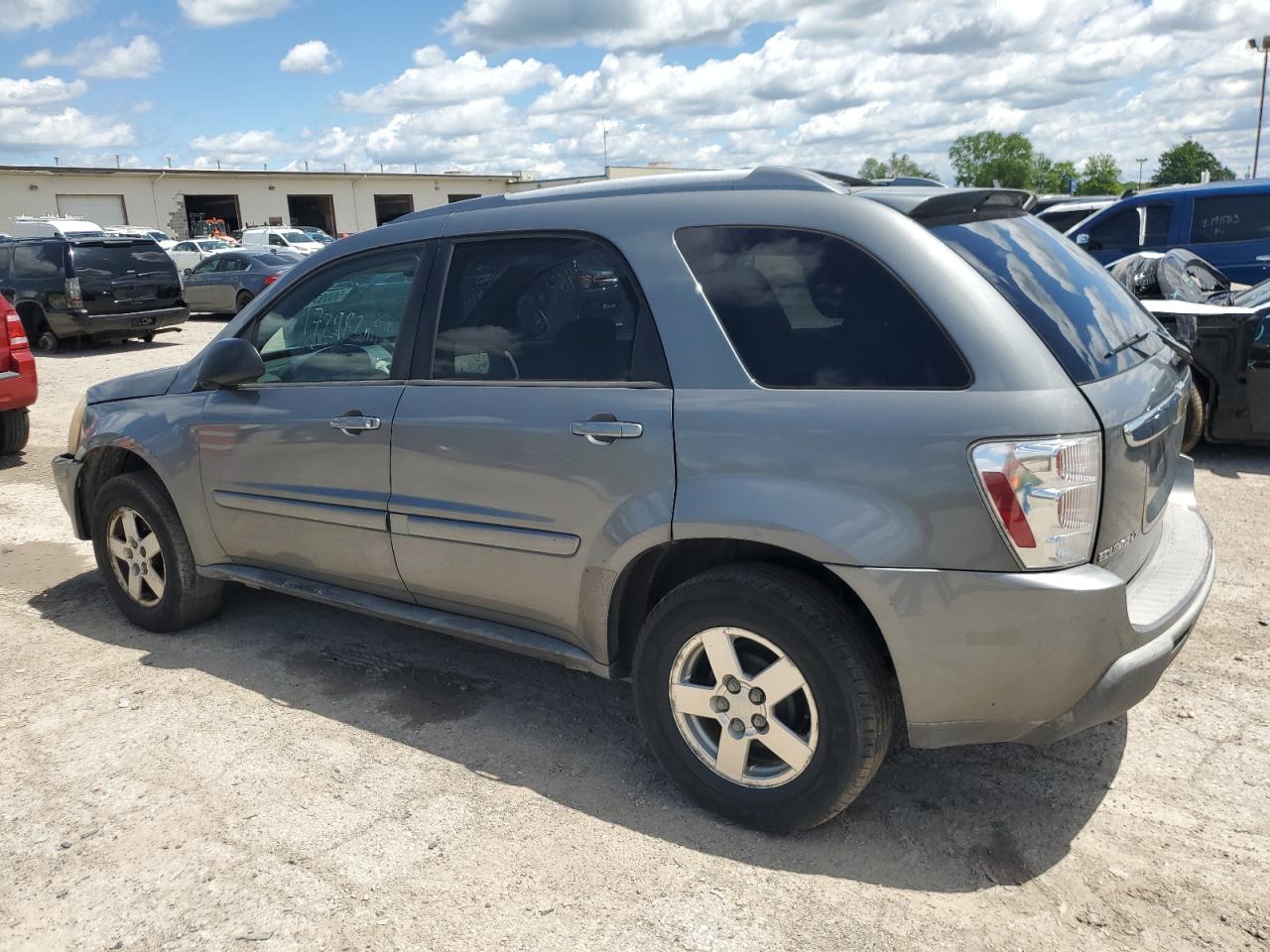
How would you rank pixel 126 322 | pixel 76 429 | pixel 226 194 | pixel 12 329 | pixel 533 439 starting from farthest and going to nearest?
pixel 226 194 < pixel 126 322 < pixel 12 329 < pixel 76 429 < pixel 533 439

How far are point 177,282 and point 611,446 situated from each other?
15.7 meters

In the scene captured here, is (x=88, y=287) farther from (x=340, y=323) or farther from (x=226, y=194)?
(x=226, y=194)

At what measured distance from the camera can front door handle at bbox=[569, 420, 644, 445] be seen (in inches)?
121

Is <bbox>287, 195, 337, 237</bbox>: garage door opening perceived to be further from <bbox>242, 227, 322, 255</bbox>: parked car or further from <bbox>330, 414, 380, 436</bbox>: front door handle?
<bbox>330, 414, 380, 436</bbox>: front door handle

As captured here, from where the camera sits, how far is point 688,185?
3.32m

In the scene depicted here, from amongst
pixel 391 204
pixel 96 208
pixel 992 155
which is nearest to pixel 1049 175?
pixel 992 155

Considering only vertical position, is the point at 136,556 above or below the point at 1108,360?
below

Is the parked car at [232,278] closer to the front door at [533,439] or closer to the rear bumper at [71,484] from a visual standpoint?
the rear bumper at [71,484]

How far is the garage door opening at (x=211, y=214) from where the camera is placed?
163 feet

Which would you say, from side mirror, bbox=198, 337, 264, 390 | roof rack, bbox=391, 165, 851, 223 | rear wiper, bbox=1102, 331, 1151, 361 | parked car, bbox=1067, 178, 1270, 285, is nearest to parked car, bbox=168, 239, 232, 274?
parked car, bbox=1067, 178, 1270, 285

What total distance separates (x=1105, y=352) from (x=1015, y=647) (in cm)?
90

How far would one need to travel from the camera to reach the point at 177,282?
1672 cm

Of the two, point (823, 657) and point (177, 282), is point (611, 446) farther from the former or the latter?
point (177, 282)

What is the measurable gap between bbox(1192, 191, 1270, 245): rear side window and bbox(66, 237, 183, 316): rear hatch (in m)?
14.5
